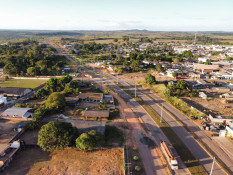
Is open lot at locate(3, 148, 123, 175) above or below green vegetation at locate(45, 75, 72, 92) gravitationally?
below

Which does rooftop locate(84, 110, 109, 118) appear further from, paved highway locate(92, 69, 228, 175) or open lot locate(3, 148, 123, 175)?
paved highway locate(92, 69, 228, 175)

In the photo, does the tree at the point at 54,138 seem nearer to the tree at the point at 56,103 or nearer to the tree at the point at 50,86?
the tree at the point at 56,103

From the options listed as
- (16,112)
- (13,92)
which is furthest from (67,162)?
(13,92)

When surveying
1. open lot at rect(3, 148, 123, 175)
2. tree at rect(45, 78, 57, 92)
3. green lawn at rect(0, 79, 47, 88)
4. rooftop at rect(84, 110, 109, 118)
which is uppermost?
tree at rect(45, 78, 57, 92)

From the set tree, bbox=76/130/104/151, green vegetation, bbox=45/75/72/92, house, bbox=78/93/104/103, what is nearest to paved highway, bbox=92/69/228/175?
house, bbox=78/93/104/103

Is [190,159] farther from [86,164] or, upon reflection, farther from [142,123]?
[86,164]

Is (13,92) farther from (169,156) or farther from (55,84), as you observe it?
(169,156)
